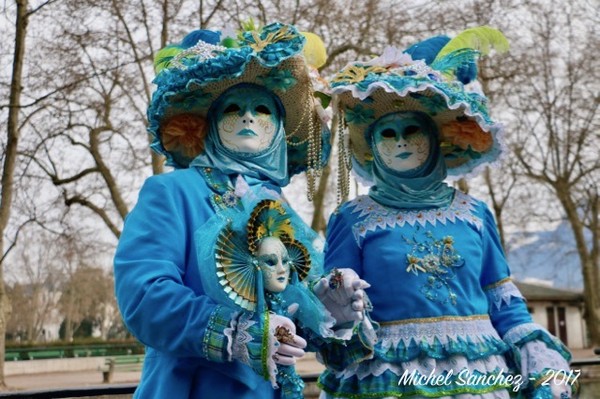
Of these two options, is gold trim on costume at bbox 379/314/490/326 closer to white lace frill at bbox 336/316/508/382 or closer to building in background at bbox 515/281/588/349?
white lace frill at bbox 336/316/508/382

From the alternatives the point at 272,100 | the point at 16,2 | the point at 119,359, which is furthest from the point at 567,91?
the point at 272,100

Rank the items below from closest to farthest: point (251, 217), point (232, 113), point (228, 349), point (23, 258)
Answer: point (228, 349) → point (251, 217) → point (232, 113) → point (23, 258)

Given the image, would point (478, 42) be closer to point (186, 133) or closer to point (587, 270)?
Result: point (186, 133)

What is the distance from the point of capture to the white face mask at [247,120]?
2676 mm

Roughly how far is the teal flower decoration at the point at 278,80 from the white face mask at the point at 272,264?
766mm

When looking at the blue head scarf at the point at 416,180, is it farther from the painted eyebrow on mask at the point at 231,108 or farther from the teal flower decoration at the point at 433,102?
the painted eyebrow on mask at the point at 231,108

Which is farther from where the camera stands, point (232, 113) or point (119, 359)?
point (119, 359)

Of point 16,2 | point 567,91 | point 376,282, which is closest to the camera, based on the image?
point 376,282

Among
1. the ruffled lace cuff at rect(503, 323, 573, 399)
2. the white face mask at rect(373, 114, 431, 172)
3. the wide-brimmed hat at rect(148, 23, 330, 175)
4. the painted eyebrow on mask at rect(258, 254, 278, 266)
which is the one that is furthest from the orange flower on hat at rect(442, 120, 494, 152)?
the painted eyebrow on mask at rect(258, 254, 278, 266)

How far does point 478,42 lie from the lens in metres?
3.74

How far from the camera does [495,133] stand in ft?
11.8

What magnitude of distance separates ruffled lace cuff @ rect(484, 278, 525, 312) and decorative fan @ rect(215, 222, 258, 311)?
167cm

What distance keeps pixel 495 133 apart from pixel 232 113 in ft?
4.86

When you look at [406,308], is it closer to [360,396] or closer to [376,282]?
[376,282]
